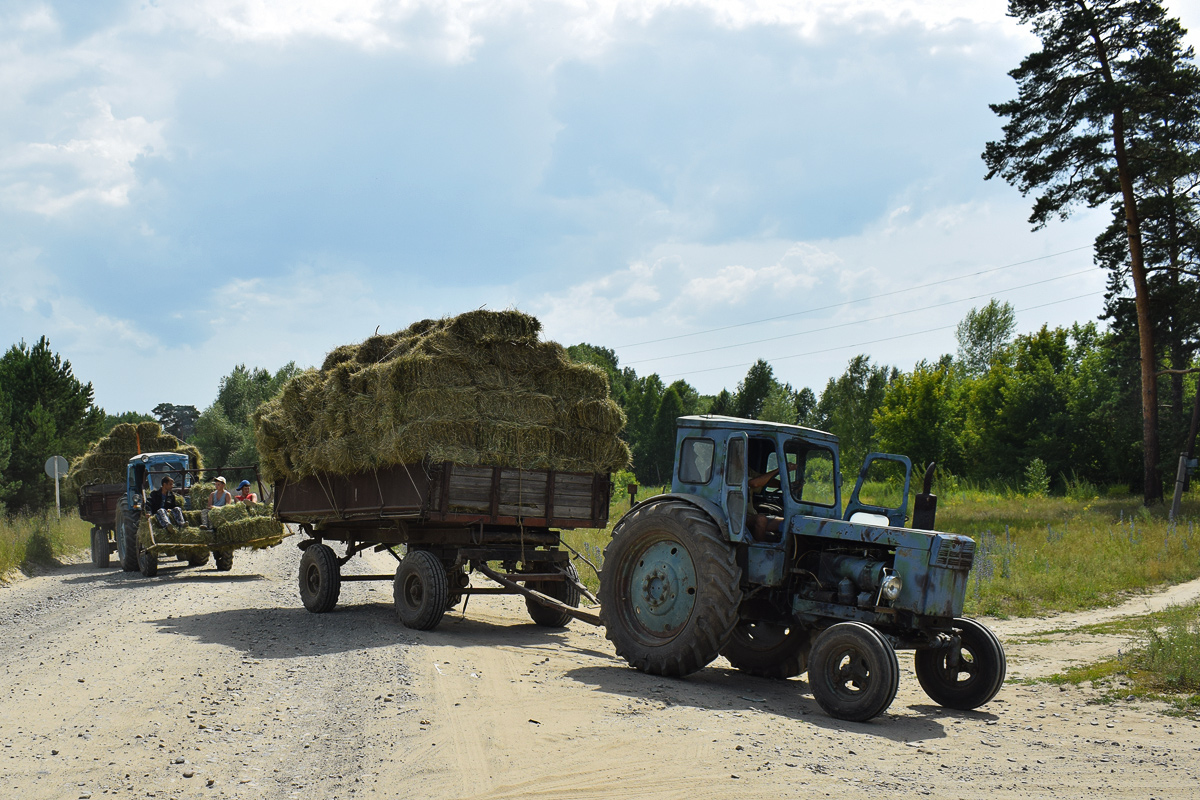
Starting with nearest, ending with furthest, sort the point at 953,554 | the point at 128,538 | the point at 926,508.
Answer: the point at 953,554
the point at 926,508
the point at 128,538

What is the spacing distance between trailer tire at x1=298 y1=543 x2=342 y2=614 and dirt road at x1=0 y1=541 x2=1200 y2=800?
5.90 feet

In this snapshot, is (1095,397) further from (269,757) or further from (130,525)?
(269,757)

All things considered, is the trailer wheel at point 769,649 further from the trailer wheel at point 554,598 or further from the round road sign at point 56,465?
the round road sign at point 56,465

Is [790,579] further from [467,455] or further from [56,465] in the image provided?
[56,465]

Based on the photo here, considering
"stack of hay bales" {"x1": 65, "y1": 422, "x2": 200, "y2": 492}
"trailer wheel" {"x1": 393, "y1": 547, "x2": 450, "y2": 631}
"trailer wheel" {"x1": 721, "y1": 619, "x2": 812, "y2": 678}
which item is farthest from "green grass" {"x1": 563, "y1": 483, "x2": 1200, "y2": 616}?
"stack of hay bales" {"x1": 65, "y1": 422, "x2": 200, "y2": 492}

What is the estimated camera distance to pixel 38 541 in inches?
808

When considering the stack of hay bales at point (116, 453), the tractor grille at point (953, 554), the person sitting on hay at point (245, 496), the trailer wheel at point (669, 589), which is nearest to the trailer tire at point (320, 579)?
the trailer wheel at point (669, 589)

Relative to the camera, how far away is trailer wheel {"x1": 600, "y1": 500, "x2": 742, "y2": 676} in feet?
25.6

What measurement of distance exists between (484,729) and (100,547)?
18.0 metres

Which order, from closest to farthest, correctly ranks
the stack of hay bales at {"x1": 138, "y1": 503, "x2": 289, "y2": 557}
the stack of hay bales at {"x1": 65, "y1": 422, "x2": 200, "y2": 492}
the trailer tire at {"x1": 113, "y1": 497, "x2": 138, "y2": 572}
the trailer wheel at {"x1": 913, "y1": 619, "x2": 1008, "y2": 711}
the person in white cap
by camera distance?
the trailer wheel at {"x1": 913, "y1": 619, "x2": 1008, "y2": 711}
the stack of hay bales at {"x1": 138, "y1": 503, "x2": 289, "y2": 557}
the trailer tire at {"x1": 113, "y1": 497, "x2": 138, "y2": 572}
the person in white cap
the stack of hay bales at {"x1": 65, "y1": 422, "x2": 200, "y2": 492}

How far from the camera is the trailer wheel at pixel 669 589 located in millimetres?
7793

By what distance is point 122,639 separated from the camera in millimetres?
9516

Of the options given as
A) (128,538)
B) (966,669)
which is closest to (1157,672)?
(966,669)

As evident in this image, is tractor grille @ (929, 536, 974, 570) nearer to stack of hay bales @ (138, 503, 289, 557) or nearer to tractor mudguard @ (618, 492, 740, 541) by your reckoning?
tractor mudguard @ (618, 492, 740, 541)
